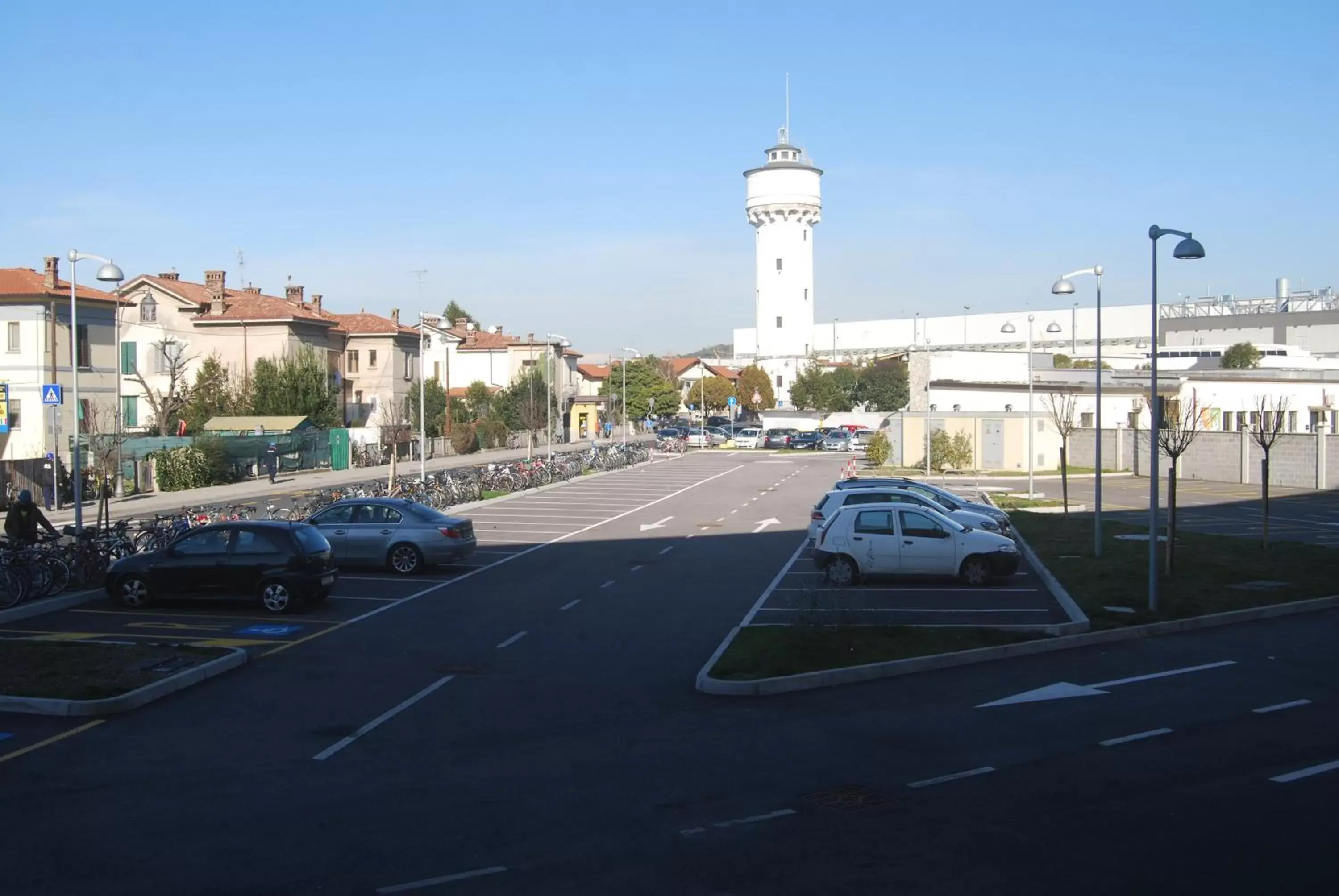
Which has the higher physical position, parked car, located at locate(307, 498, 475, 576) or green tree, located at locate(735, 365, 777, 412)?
green tree, located at locate(735, 365, 777, 412)

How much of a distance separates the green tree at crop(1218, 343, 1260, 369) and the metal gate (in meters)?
36.0

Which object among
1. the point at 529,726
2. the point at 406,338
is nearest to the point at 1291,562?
the point at 529,726

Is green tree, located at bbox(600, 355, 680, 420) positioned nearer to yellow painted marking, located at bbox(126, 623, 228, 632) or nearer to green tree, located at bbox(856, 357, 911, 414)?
green tree, located at bbox(856, 357, 911, 414)

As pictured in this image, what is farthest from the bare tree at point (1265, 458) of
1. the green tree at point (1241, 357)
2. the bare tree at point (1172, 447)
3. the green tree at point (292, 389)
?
the green tree at point (292, 389)

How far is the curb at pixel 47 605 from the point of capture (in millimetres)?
17812

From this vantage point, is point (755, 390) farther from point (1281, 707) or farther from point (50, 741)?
point (50, 741)

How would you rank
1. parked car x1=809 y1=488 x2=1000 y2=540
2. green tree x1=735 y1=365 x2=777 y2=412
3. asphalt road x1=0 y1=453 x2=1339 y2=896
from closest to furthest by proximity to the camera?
asphalt road x1=0 y1=453 x2=1339 y2=896, parked car x1=809 y1=488 x2=1000 y2=540, green tree x1=735 y1=365 x2=777 y2=412

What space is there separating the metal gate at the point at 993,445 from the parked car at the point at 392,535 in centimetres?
3844

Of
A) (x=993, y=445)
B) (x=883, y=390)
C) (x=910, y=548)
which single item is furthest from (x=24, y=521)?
(x=883, y=390)

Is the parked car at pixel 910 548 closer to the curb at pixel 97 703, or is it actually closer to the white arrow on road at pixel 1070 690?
the white arrow on road at pixel 1070 690

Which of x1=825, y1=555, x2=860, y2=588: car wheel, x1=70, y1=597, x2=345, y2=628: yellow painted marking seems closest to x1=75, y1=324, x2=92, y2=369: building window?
x1=70, y1=597, x2=345, y2=628: yellow painted marking

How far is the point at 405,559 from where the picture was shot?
74.9 ft

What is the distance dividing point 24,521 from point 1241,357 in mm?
85754

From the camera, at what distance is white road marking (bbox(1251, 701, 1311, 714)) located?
40.1ft
